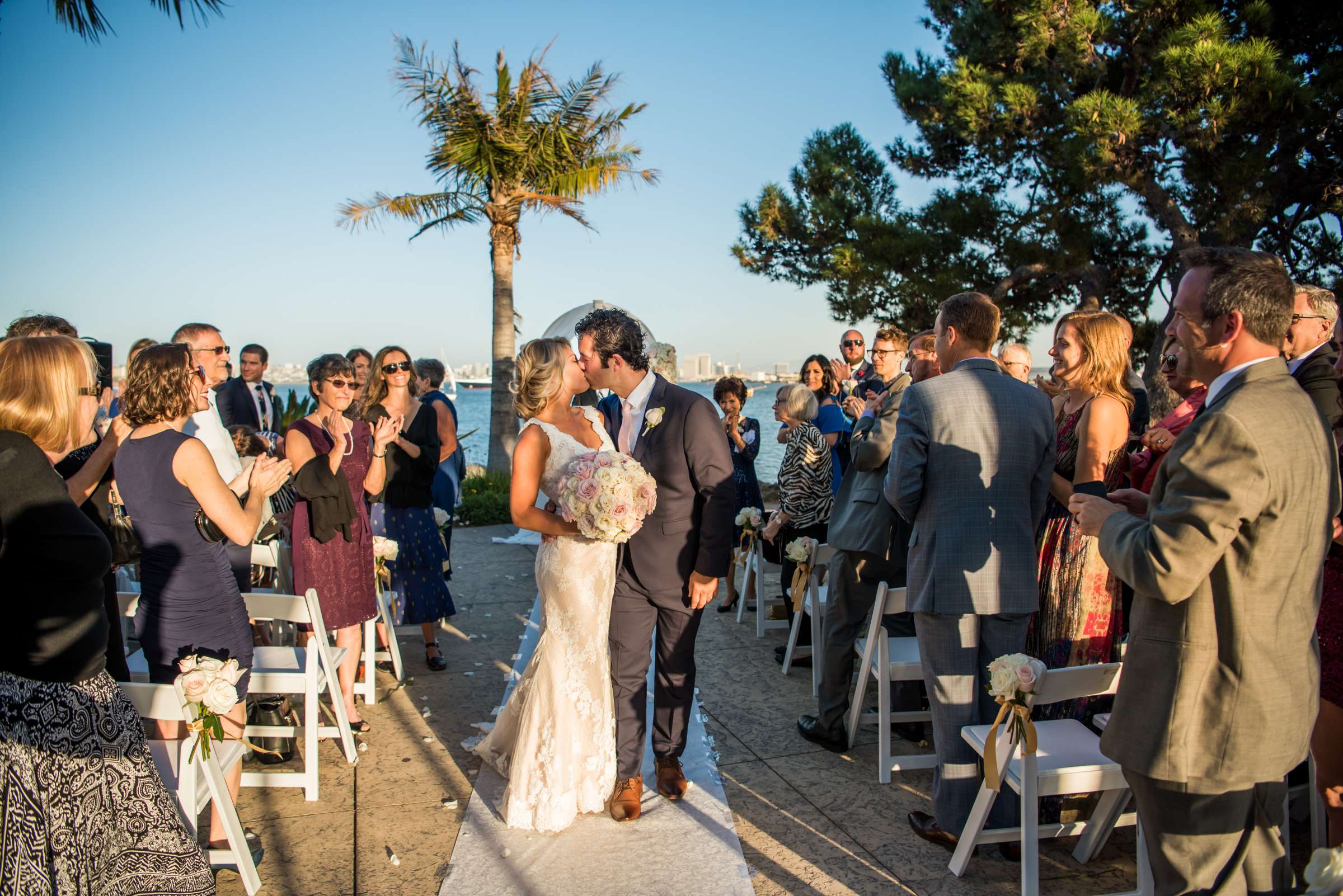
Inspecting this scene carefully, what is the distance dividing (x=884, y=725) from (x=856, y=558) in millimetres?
874

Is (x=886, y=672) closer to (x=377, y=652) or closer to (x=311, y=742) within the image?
(x=311, y=742)

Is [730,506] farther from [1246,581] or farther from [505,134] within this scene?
[505,134]

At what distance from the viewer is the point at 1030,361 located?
17.4ft

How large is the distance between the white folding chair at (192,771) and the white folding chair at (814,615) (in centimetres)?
292

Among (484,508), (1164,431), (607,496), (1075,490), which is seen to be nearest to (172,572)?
(607,496)

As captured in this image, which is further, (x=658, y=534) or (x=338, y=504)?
(x=338, y=504)

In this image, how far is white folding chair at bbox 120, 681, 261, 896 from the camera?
119 inches

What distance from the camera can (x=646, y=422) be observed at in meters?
3.95

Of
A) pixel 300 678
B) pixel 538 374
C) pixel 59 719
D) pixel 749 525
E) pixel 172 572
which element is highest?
pixel 538 374

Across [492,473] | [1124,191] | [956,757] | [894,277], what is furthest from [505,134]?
[956,757]

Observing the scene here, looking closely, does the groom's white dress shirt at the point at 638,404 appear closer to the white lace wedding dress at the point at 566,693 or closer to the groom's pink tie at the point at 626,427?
the groom's pink tie at the point at 626,427

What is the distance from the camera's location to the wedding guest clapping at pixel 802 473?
19.2ft

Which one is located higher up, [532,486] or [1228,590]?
[532,486]

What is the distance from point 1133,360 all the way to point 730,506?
1227 cm
